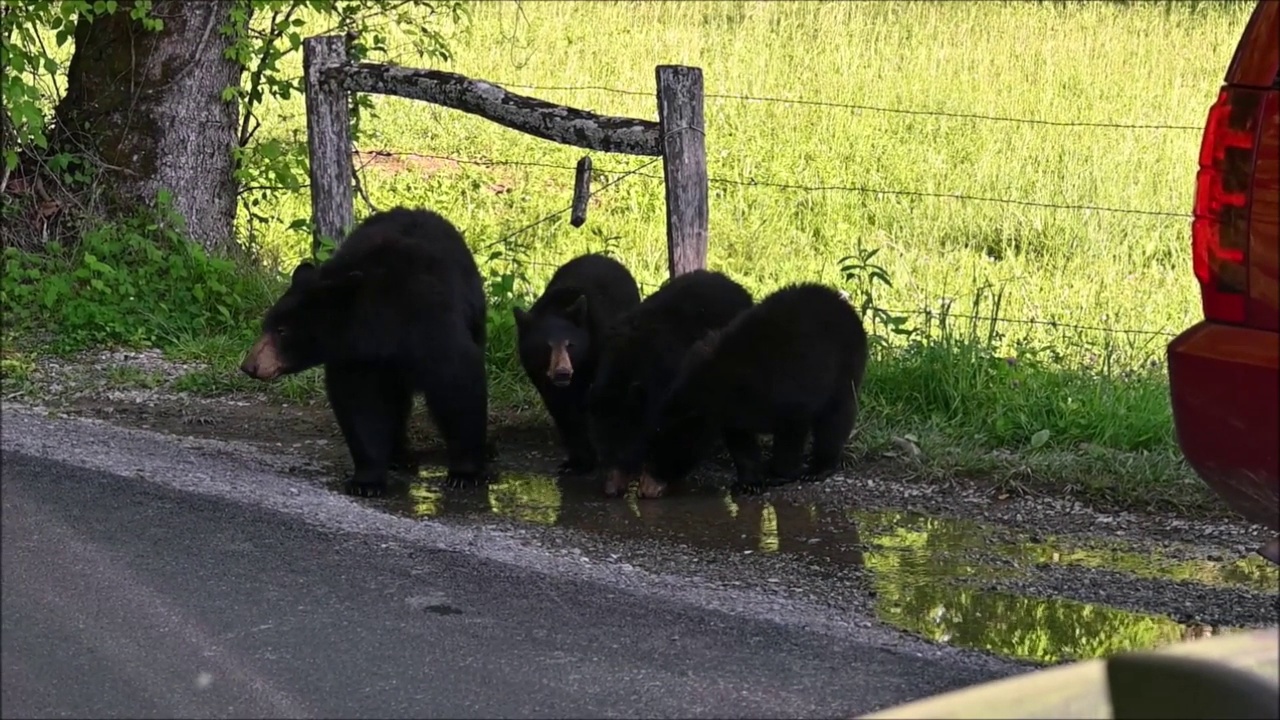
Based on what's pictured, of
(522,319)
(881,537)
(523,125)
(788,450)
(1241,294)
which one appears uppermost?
(523,125)

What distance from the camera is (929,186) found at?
11430 mm

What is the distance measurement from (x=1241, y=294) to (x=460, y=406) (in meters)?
3.37

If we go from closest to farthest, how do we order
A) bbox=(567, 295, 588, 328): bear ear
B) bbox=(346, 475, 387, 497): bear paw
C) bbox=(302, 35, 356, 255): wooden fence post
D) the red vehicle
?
the red vehicle < bbox=(346, 475, 387, 497): bear paw < bbox=(567, 295, 588, 328): bear ear < bbox=(302, 35, 356, 255): wooden fence post

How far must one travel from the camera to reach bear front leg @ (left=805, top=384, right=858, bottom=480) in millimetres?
6438

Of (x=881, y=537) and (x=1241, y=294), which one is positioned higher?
(x=1241, y=294)

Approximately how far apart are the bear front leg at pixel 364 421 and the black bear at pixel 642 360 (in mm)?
856

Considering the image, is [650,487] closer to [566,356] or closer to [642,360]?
[642,360]

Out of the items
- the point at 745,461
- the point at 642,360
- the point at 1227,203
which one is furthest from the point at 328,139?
the point at 1227,203

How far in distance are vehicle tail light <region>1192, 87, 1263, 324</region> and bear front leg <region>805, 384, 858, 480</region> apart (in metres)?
2.63

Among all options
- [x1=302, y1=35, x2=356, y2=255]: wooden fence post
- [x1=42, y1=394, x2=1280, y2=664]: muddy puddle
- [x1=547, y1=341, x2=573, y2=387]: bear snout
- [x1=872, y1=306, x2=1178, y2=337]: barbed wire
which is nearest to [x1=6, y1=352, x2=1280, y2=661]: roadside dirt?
[x1=42, y1=394, x2=1280, y2=664]: muddy puddle

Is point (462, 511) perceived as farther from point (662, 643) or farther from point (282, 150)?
point (282, 150)

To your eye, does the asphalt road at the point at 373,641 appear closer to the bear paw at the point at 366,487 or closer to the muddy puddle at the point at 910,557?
the muddy puddle at the point at 910,557

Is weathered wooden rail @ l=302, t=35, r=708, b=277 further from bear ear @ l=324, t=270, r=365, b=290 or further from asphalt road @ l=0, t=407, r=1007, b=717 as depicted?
asphalt road @ l=0, t=407, r=1007, b=717

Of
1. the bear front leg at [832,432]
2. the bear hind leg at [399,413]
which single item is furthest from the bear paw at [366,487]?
the bear front leg at [832,432]
